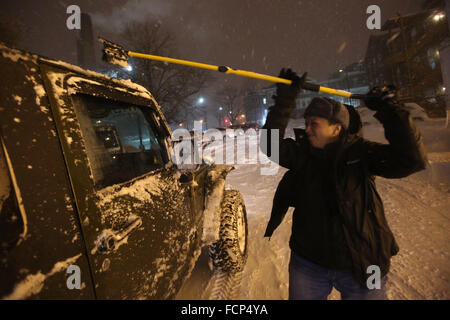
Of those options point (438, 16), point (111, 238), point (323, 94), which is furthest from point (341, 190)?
point (323, 94)

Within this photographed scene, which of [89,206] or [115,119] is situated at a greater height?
[115,119]

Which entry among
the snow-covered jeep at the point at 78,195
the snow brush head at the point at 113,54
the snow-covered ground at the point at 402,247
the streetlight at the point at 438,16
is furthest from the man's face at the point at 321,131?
the streetlight at the point at 438,16

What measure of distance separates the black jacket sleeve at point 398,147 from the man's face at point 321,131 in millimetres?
267

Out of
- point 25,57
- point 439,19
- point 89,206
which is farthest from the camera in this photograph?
point 439,19

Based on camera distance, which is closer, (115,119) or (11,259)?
(11,259)

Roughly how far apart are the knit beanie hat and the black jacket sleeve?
198 mm

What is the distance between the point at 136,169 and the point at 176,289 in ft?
3.43

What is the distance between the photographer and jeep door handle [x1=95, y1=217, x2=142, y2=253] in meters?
1.11

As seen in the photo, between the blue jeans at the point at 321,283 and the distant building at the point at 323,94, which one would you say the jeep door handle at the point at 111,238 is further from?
the distant building at the point at 323,94

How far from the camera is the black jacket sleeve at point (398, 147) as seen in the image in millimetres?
1295

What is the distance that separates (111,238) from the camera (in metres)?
1.15

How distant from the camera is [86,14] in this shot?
62.7 metres
